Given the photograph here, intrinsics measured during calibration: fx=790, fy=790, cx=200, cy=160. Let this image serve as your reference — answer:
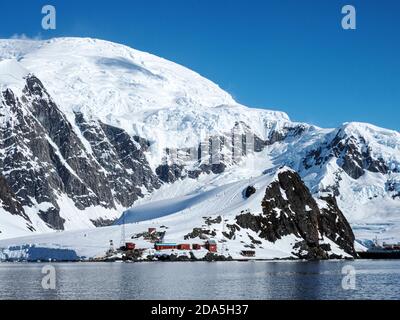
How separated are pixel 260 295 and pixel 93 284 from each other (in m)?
37.8

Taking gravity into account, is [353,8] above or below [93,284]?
above

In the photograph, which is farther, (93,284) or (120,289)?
(93,284)
